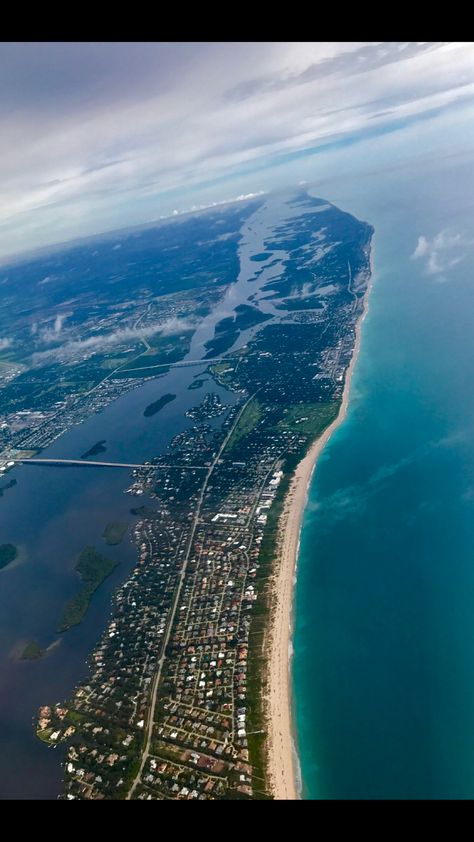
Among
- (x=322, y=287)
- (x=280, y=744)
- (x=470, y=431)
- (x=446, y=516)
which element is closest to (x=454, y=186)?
(x=322, y=287)

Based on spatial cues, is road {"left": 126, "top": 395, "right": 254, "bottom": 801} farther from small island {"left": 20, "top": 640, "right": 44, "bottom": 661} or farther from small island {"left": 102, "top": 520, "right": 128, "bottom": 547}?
small island {"left": 20, "top": 640, "right": 44, "bottom": 661}

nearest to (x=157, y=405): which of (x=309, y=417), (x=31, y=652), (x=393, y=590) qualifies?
(x=309, y=417)

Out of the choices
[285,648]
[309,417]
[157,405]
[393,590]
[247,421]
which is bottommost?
[393,590]

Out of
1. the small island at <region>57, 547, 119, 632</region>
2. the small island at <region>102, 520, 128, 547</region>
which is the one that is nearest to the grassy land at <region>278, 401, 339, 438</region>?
the small island at <region>102, 520, 128, 547</region>

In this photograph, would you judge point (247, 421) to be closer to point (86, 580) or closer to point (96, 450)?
point (96, 450)

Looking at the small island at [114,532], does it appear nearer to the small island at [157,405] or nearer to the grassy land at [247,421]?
the grassy land at [247,421]

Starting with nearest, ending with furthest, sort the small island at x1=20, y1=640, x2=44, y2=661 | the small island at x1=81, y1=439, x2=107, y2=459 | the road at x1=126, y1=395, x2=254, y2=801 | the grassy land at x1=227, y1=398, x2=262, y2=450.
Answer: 1. the road at x1=126, y1=395, x2=254, y2=801
2. the small island at x1=20, y1=640, x2=44, y2=661
3. the grassy land at x1=227, y1=398, x2=262, y2=450
4. the small island at x1=81, y1=439, x2=107, y2=459

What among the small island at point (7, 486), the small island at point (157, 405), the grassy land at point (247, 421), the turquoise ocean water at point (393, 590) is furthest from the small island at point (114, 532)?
the small island at point (157, 405)
